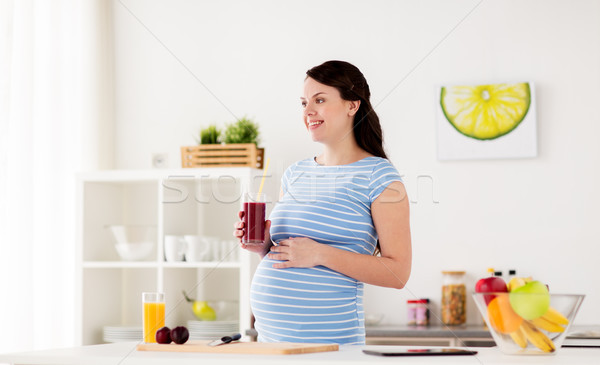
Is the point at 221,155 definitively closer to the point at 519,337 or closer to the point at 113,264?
the point at 113,264

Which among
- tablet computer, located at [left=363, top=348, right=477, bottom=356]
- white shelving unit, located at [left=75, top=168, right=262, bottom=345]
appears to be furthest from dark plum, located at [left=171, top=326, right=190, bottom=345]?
white shelving unit, located at [left=75, top=168, right=262, bottom=345]

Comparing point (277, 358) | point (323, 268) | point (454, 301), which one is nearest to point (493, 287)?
point (277, 358)

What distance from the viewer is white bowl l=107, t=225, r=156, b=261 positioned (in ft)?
10.2

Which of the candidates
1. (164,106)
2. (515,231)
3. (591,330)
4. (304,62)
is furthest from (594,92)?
(164,106)

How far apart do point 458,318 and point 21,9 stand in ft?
Result: 7.41

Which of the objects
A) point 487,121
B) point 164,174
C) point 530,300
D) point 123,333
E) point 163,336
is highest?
point 487,121

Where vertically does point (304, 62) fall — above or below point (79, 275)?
above

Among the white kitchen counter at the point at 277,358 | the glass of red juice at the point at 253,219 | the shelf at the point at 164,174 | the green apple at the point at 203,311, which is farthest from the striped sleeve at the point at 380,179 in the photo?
the green apple at the point at 203,311

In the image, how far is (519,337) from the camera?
1252 millimetres

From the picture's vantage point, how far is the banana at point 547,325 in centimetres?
123

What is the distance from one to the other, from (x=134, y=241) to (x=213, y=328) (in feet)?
1.73

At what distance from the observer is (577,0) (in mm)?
3148

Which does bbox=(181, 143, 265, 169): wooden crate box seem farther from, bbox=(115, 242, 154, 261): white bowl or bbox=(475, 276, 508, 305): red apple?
bbox=(475, 276, 508, 305): red apple

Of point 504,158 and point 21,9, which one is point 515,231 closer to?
point 504,158
